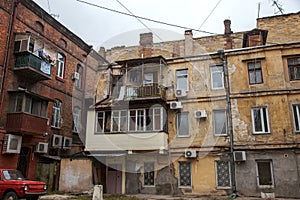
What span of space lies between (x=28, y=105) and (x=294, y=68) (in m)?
15.0

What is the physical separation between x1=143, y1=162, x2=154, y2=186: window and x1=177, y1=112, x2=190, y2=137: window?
2.51m

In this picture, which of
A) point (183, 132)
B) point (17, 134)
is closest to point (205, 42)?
point (183, 132)

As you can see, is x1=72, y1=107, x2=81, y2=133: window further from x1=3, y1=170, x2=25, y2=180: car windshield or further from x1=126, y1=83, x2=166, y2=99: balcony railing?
x1=3, y1=170, x2=25, y2=180: car windshield

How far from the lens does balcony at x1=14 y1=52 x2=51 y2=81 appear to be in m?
15.2

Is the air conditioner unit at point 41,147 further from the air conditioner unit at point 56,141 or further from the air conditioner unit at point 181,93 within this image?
the air conditioner unit at point 181,93

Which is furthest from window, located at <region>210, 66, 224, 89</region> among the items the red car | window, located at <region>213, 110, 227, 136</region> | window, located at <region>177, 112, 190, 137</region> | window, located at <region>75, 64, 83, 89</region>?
the red car

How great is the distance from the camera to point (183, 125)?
1670 centimetres

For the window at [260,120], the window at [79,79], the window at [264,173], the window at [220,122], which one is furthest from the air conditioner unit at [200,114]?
the window at [79,79]

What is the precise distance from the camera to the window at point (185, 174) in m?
15.7

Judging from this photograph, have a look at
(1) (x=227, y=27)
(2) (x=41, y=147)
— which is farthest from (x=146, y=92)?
(1) (x=227, y=27)

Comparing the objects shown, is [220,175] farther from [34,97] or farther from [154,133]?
[34,97]

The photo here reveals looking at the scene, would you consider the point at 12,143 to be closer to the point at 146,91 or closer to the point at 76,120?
the point at 76,120

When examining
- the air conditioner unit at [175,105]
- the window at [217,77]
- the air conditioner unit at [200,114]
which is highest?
the window at [217,77]

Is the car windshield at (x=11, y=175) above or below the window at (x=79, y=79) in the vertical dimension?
below
